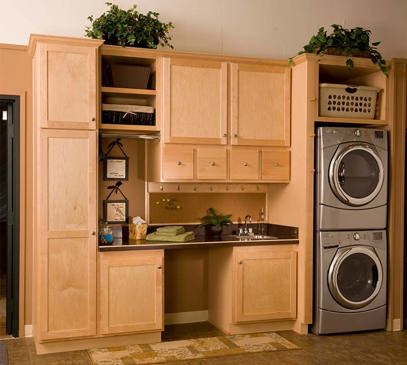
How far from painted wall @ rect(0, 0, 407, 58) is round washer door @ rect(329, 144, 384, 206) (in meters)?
1.20

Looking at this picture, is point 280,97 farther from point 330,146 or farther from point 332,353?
point 332,353

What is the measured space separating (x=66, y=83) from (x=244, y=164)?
1.53m

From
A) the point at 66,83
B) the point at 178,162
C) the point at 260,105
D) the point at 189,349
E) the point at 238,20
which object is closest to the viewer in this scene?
the point at 66,83

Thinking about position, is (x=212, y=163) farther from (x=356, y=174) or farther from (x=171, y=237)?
(x=356, y=174)

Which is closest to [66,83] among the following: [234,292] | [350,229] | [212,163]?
[212,163]

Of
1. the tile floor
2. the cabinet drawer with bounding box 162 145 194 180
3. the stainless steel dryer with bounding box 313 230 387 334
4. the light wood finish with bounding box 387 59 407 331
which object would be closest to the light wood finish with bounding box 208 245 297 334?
the tile floor

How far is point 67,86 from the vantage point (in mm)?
4312

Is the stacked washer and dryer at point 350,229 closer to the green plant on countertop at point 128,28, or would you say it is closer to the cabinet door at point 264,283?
the cabinet door at point 264,283

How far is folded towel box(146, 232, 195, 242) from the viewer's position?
468 centimetres

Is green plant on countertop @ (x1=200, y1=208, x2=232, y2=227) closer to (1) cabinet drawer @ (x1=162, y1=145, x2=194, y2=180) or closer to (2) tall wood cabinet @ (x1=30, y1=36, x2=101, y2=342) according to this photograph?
(1) cabinet drawer @ (x1=162, y1=145, x2=194, y2=180)

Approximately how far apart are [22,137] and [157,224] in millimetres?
1298

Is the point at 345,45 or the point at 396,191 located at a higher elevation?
the point at 345,45

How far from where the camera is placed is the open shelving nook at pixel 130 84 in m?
4.60

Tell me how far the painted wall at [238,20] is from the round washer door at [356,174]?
1204 millimetres
